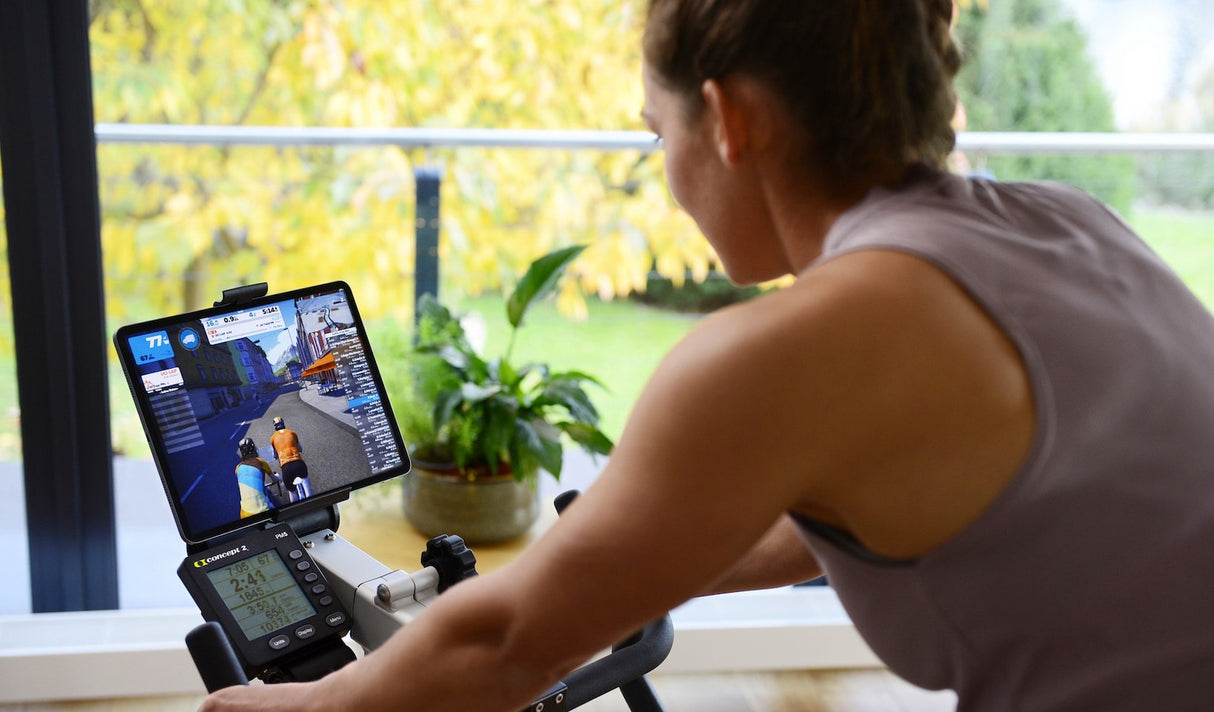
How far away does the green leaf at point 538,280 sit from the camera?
7.63ft

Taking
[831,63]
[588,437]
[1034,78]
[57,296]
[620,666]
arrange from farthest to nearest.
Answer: [1034,78], [588,437], [57,296], [620,666], [831,63]

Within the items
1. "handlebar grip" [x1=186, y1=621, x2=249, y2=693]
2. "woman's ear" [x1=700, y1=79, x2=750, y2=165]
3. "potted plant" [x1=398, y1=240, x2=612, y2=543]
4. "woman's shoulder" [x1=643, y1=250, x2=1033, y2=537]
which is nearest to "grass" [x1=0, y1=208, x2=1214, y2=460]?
"potted plant" [x1=398, y1=240, x2=612, y2=543]

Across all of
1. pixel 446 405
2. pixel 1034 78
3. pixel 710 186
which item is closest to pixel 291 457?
pixel 710 186

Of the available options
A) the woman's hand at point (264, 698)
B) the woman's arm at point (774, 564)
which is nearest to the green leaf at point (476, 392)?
the woman's arm at point (774, 564)

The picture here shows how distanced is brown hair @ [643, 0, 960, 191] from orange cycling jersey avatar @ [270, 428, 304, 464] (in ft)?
1.81

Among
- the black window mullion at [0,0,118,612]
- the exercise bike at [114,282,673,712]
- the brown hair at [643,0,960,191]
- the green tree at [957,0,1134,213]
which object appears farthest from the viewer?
the green tree at [957,0,1134,213]

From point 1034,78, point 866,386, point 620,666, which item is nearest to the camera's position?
point 866,386

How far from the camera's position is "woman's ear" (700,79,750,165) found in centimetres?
78

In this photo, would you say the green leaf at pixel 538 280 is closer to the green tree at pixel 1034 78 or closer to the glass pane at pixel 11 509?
the glass pane at pixel 11 509

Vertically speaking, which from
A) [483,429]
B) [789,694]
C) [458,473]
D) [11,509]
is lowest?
[789,694]

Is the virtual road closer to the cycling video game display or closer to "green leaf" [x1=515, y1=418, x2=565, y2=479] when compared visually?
the cycling video game display

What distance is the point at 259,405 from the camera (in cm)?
111

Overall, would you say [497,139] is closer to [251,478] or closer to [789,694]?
[789,694]

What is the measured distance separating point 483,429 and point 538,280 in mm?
335
